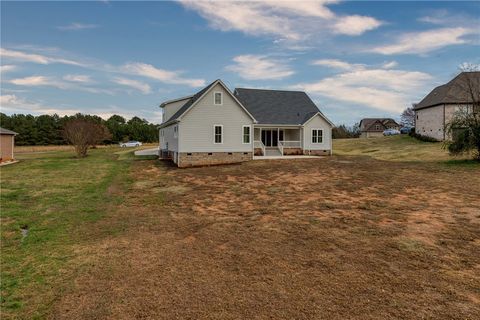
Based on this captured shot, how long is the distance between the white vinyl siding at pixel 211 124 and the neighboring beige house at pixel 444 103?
80.8ft

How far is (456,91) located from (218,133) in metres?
30.5

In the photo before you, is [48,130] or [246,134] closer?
[246,134]

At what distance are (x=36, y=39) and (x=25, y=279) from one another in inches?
789

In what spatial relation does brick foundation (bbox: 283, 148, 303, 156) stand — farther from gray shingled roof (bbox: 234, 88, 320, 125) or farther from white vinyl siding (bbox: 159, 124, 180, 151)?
white vinyl siding (bbox: 159, 124, 180, 151)

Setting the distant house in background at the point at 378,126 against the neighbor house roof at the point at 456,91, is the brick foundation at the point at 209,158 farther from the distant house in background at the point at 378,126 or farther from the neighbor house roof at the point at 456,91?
the distant house in background at the point at 378,126

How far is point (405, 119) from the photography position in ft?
295

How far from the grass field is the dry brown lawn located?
3cm

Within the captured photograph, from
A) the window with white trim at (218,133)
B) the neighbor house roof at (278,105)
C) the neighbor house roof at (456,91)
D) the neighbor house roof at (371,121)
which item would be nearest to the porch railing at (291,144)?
the neighbor house roof at (278,105)

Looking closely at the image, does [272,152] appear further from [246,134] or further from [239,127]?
[239,127]

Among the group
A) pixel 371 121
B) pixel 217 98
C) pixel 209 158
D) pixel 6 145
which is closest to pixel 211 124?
pixel 217 98

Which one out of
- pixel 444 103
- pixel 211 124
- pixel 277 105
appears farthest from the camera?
pixel 444 103

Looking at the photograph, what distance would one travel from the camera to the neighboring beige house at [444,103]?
119 ft

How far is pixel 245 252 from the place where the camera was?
7.57 m

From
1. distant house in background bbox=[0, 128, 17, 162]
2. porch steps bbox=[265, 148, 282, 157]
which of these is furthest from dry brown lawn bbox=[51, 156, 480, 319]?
distant house in background bbox=[0, 128, 17, 162]
